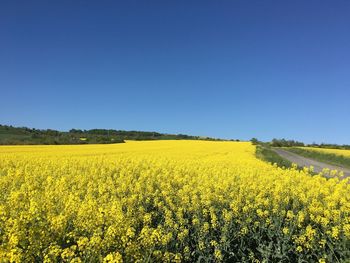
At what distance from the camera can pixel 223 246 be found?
584 cm

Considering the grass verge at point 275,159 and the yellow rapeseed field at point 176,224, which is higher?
the grass verge at point 275,159

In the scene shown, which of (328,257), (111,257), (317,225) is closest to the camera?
(111,257)

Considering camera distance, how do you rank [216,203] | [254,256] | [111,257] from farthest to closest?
[216,203] < [254,256] < [111,257]

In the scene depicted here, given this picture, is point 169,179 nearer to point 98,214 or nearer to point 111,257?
point 98,214

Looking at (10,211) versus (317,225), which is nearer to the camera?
(10,211)

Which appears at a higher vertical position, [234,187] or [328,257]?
[234,187]

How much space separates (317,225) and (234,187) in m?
2.41

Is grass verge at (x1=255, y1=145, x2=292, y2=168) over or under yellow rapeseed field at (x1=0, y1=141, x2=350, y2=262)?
over

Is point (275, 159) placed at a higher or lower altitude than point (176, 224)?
higher

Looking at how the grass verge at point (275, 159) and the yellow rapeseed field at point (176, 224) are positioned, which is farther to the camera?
the grass verge at point (275, 159)

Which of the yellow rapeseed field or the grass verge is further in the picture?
the grass verge

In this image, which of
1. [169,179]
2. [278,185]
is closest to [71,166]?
[169,179]

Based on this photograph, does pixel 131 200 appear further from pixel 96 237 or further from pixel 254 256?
pixel 96 237

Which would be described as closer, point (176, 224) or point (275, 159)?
point (176, 224)
